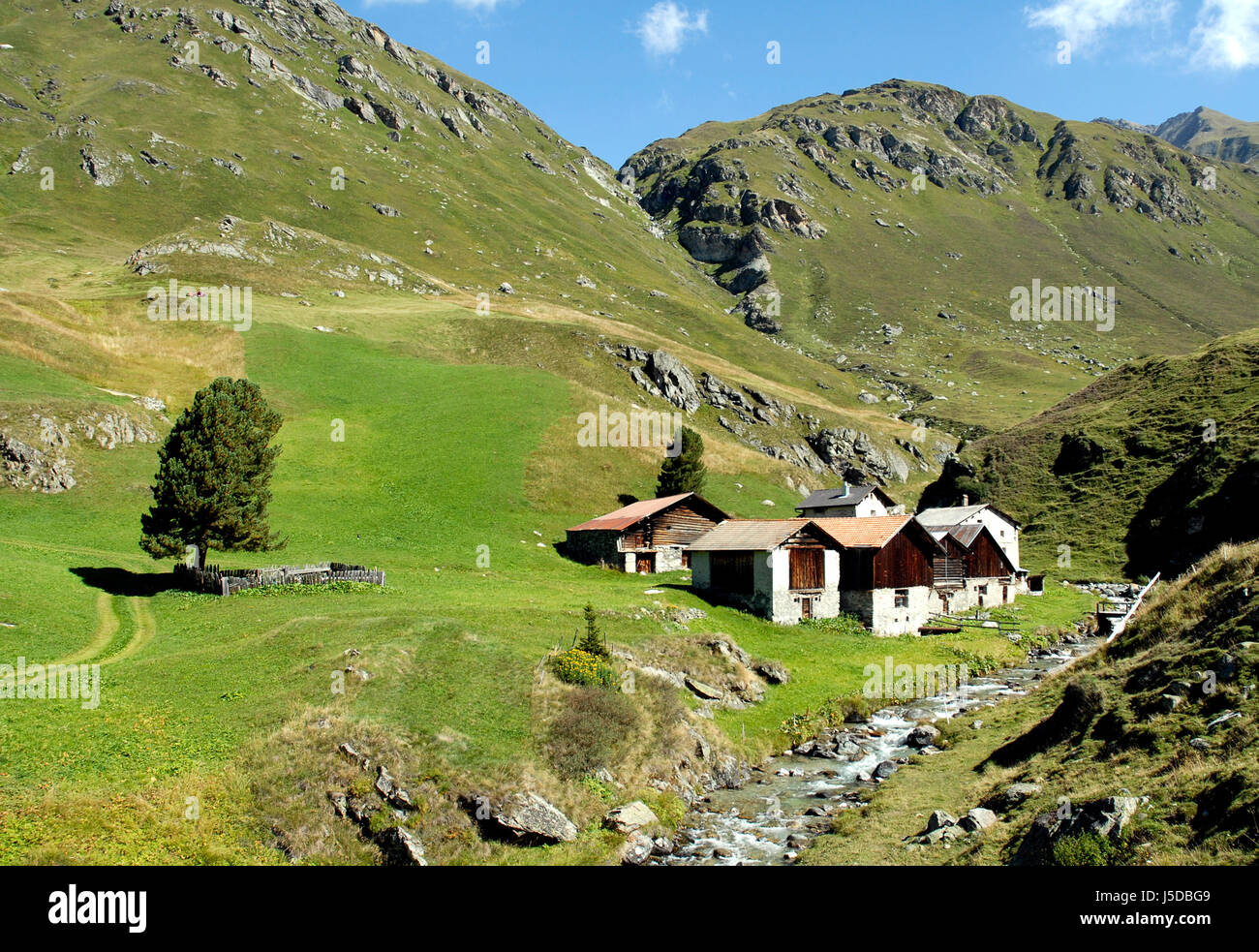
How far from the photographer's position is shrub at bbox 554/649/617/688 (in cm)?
3017

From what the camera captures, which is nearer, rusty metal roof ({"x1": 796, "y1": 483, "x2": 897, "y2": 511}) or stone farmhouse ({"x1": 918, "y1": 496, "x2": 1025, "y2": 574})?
stone farmhouse ({"x1": 918, "y1": 496, "x2": 1025, "y2": 574})

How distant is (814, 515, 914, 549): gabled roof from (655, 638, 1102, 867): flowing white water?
14982 millimetres

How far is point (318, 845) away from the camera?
20.2 meters

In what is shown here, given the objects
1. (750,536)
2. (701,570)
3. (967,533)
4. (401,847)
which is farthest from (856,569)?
(401,847)

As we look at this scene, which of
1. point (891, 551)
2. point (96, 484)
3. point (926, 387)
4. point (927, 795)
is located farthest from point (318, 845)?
point (926, 387)

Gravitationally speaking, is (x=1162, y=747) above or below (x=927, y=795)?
above

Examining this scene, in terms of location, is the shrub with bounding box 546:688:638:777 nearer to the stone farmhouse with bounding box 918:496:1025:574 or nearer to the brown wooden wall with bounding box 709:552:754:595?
the brown wooden wall with bounding box 709:552:754:595

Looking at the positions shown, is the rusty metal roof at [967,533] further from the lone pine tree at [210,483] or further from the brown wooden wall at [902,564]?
the lone pine tree at [210,483]

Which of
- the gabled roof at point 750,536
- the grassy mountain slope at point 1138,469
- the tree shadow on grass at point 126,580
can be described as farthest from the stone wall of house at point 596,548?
the grassy mountain slope at point 1138,469

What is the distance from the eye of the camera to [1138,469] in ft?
267

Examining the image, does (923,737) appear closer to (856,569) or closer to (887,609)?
(887,609)

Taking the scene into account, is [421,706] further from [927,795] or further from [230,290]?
[230,290]


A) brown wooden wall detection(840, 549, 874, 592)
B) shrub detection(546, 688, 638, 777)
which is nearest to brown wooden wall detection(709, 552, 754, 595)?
brown wooden wall detection(840, 549, 874, 592)

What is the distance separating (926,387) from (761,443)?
97570 millimetres
